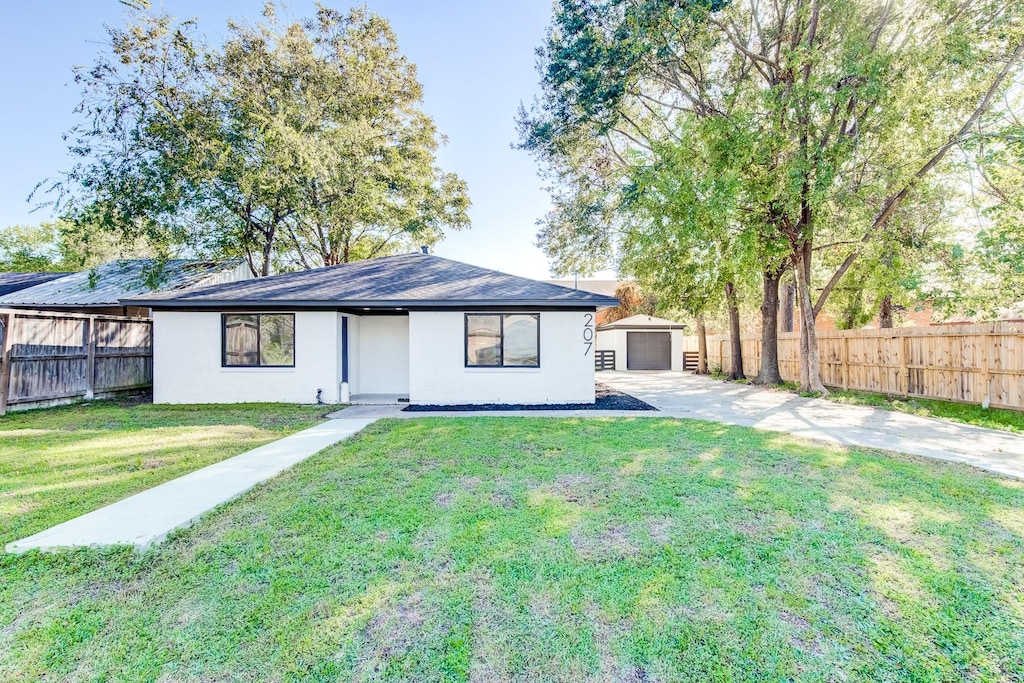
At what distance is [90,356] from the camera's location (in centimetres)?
1047

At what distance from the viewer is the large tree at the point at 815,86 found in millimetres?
9078

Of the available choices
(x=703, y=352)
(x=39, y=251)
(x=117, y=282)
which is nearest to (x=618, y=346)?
(x=703, y=352)

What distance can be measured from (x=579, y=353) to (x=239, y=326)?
780 centimetres

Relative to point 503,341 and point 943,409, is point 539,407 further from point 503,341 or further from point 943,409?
point 943,409

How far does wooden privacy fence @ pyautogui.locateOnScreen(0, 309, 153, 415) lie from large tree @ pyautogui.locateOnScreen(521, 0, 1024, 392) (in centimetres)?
1271

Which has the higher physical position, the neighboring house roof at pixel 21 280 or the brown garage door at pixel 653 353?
the neighboring house roof at pixel 21 280

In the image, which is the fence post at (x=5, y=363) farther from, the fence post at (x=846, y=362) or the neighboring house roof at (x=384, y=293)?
the fence post at (x=846, y=362)

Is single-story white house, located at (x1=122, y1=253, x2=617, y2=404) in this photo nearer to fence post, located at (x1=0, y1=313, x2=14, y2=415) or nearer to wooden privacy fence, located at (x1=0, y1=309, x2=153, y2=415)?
wooden privacy fence, located at (x1=0, y1=309, x2=153, y2=415)

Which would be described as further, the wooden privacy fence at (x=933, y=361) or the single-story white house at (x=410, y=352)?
the single-story white house at (x=410, y=352)

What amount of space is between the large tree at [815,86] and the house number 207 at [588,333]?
15.8 ft

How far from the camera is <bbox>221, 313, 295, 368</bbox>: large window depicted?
10242 millimetres

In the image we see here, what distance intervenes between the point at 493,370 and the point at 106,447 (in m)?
6.61

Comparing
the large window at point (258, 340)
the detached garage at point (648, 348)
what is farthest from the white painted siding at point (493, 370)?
the detached garage at point (648, 348)

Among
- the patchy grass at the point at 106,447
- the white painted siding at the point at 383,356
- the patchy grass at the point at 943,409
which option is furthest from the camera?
the white painted siding at the point at 383,356
